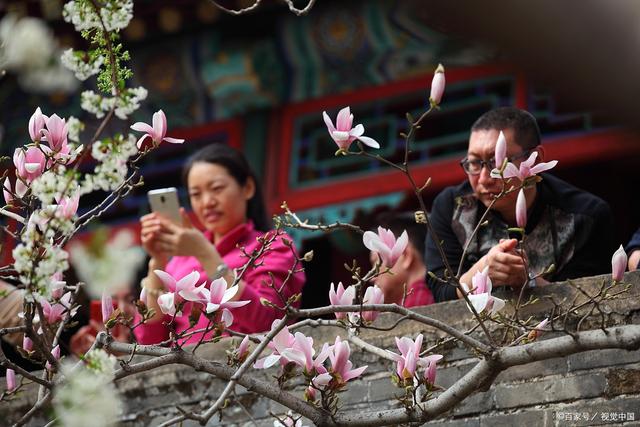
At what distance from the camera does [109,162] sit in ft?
7.91

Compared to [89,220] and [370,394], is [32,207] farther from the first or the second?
[370,394]

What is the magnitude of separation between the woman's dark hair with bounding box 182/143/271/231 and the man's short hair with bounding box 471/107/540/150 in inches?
47.5

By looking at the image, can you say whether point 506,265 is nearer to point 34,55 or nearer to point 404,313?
point 404,313

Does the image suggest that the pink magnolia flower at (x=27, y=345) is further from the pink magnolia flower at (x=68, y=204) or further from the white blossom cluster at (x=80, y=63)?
the white blossom cluster at (x=80, y=63)

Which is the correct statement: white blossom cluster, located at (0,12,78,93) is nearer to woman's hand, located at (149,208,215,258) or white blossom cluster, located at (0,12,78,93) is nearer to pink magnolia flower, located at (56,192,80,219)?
pink magnolia flower, located at (56,192,80,219)

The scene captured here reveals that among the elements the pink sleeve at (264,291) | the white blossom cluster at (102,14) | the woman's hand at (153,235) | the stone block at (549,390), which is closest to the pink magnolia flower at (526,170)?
the stone block at (549,390)

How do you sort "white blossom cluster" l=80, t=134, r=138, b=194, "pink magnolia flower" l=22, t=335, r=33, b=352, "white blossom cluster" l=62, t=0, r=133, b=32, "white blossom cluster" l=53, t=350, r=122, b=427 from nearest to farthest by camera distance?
"white blossom cluster" l=53, t=350, r=122, b=427, "white blossom cluster" l=80, t=134, r=138, b=194, "white blossom cluster" l=62, t=0, r=133, b=32, "pink magnolia flower" l=22, t=335, r=33, b=352

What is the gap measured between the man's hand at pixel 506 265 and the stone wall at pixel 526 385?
0.35 feet

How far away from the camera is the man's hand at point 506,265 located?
131 inches

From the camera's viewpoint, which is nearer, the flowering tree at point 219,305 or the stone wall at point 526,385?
the flowering tree at point 219,305

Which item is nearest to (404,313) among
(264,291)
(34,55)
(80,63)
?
(80,63)

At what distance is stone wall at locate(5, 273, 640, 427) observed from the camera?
3.27 metres

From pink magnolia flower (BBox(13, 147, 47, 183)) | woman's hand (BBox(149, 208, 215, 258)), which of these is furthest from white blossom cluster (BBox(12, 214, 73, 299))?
woman's hand (BBox(149, 208, 215, 258))

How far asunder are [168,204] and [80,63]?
5.16 feet
